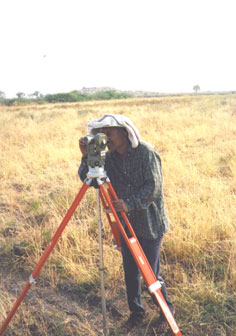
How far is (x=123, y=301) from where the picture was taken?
9.04 feet

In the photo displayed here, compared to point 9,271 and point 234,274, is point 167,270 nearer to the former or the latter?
point 234,274

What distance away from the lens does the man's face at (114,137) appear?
2.03 m

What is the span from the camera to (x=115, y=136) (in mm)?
2033

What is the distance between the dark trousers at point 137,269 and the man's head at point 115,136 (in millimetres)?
670

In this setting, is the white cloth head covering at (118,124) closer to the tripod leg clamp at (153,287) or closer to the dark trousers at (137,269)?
the dark trousers at (137,269)

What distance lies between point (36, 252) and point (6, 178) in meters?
3.30

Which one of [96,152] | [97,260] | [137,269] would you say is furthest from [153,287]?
[97,260]

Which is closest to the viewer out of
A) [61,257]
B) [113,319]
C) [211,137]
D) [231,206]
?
[113,319]

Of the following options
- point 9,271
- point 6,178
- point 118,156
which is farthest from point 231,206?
point 6,178

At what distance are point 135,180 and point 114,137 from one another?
13.1 inches

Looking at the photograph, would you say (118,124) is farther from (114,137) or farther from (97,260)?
(97,260)

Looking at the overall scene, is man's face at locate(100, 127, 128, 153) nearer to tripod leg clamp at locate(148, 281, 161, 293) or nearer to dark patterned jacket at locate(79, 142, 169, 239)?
dark patterned jacket at locate(79, 142, 169, 239)

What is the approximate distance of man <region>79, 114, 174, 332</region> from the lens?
2.00 m

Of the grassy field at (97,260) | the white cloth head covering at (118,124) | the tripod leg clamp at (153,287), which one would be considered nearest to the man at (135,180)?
the white cloth head covering at (118,124)
